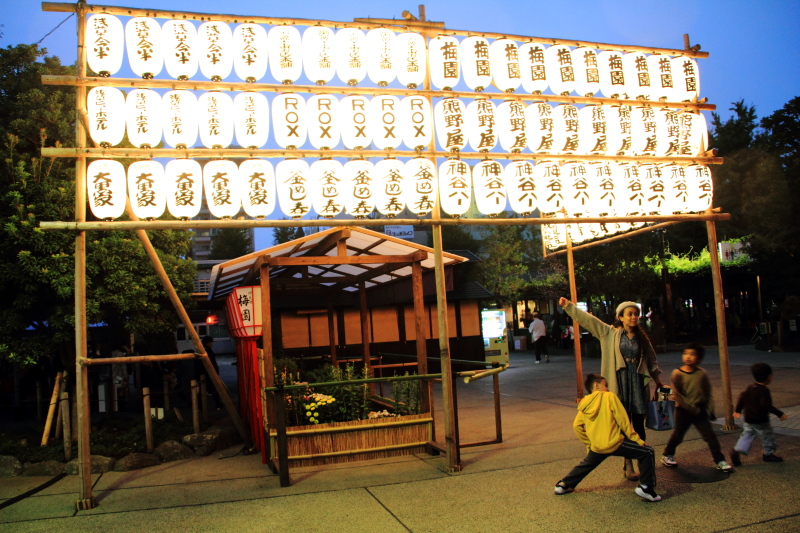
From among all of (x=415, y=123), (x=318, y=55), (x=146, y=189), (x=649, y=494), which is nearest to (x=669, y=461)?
(x=649, y=494)

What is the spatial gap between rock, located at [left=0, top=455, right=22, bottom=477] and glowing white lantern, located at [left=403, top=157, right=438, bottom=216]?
6428 millimetres

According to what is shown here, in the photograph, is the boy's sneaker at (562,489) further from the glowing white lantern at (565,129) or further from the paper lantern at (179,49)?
the paper lantern at (179,49)

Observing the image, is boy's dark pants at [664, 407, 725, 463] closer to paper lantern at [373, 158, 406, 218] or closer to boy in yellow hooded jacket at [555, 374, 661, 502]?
boy in yellow hooded jacket at [555, 374, 661, 502]

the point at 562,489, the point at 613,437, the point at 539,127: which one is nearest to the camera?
the point at 613,437

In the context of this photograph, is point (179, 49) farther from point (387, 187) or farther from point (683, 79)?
point (683, 79)

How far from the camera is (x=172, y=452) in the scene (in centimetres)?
873

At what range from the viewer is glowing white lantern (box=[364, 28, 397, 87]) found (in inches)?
289

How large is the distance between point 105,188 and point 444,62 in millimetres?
4337

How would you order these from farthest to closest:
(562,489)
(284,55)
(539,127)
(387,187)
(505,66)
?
1. (539,127)
2. (505,66)
3. (387,187)
4. (284,55)
5. (562,489)

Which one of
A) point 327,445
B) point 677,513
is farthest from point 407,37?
point 677,513

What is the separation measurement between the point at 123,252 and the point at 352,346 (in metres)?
9.10

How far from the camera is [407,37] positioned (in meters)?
7.43

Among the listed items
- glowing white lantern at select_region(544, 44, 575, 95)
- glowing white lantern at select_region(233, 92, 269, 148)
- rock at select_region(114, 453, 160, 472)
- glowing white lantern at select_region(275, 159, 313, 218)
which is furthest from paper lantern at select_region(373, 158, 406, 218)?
rock at select_region(114, 453, 160, 472)

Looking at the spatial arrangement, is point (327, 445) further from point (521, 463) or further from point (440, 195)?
point (440, 195)
